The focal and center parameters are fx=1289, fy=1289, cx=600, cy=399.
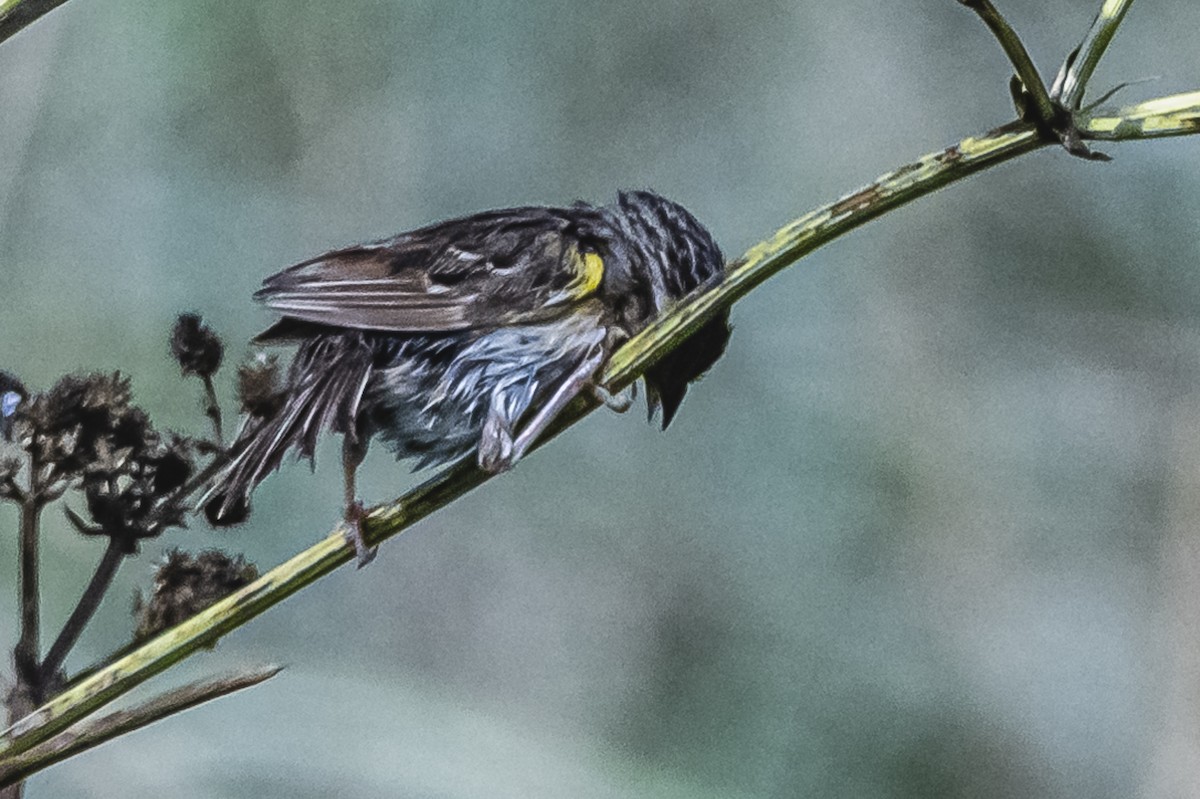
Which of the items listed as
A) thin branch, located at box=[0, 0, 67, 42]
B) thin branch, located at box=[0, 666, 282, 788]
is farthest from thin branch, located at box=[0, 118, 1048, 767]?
thin branch, located at box=[0, 0, 67, 42]

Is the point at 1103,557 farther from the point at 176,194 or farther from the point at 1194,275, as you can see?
the point at 176,194

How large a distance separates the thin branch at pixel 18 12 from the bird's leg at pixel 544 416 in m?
0.31

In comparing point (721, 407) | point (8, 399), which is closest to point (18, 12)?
point (8, 399)

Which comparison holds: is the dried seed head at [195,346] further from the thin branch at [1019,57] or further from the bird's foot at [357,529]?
the thin branch at [1019,57]

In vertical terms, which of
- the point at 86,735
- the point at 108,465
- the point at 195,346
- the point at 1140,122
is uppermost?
the point at 1140,122

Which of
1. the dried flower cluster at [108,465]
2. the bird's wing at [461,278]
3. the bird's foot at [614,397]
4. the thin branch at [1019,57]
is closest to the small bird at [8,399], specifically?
the dried flower cluster at [108,465]

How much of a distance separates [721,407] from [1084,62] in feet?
1.24

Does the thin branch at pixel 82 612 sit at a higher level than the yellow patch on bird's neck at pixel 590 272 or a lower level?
lower

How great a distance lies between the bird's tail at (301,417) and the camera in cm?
68

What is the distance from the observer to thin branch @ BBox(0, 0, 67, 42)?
615 millimetres

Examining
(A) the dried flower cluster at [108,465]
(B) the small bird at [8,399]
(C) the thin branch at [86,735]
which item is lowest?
(C) the thin branch at [86,735]

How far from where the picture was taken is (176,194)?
839 mm

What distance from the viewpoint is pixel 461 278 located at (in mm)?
720

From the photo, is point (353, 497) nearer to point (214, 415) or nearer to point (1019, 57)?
point (214, 415)
